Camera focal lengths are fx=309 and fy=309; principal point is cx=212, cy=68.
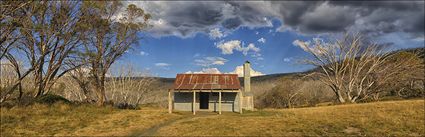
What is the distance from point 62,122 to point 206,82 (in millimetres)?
15750

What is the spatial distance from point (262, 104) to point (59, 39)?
128 ft

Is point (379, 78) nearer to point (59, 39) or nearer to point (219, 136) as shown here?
point (219, 136)

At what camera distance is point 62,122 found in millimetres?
20188

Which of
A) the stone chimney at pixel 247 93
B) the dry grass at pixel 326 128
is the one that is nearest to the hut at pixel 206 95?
the stone chimney at pixel 247 93

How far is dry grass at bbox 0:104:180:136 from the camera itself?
56.4ft

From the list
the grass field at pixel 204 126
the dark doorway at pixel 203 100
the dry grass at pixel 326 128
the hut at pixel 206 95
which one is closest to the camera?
the dry grass at pixel 326 128

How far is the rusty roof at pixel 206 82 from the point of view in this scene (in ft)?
99.6

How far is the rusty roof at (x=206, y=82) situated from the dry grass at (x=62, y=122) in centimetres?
847

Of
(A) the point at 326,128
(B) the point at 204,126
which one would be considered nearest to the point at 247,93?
(B) the point at 204,126

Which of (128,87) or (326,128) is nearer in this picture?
(326,128)

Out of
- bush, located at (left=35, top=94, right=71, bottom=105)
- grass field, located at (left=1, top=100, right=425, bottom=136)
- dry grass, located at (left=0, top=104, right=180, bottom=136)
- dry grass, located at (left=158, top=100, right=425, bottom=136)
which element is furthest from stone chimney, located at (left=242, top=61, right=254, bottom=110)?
bush, located at (left=35, top=94, right=71, bottom=105)

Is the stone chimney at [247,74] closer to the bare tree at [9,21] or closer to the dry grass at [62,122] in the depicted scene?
the dry grass at [62,122]

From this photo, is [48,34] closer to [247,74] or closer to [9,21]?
[9,21]

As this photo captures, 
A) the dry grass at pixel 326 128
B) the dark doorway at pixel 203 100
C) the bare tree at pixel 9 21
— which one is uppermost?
the bare tree at pixel 9 21
